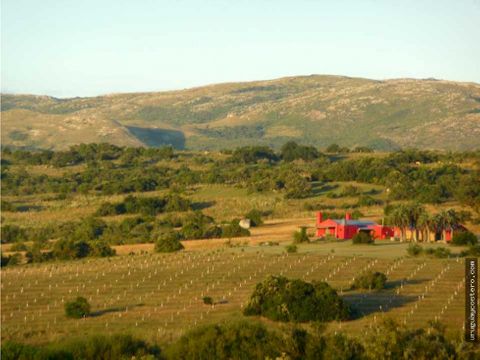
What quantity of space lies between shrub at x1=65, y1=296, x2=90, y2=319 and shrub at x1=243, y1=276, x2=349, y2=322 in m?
5.88

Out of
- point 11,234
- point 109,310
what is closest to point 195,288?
point 109,310

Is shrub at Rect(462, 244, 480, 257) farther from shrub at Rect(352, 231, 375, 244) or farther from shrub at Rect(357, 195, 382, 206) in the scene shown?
shrub at Rect(357, 195, 382, 206)

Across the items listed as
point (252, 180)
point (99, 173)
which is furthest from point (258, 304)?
point (99, 173)

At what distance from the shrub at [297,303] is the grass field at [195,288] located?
0.69 metres

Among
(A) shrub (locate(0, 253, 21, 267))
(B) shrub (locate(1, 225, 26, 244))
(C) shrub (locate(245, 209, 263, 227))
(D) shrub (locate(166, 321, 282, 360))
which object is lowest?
(B) shrub (locate(1, 225, 26, 244))

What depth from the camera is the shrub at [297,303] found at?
3866 centimetres

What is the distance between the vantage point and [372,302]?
136 feet

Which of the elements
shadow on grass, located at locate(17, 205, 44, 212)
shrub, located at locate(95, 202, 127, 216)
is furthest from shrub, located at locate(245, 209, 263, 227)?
shadow on grass, located at locate(17, 205, 44, 212)

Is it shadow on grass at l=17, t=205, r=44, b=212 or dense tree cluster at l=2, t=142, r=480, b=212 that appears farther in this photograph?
shadow on grass at l=17, t=205, r=44, b=212

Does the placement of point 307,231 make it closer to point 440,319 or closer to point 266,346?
point 440,319

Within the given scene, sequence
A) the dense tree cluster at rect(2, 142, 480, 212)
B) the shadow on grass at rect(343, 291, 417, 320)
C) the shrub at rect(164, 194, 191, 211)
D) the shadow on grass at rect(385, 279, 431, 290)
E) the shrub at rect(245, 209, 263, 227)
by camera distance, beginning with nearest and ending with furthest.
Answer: the shadow on grass at rect(343, 291, 417, 320) → the shadow on grass at rect(385, 279, 431, 290) → the shrub at rect(245, 209, 263, 227) → the shrub at rect(164, 194, 191, 211) → the dense tree cluster at rect(2, 142, 480, 212)

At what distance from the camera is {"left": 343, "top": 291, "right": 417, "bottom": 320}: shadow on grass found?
3988cm

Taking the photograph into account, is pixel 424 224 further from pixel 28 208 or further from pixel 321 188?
pixel 28 208

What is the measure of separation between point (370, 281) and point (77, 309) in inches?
477
